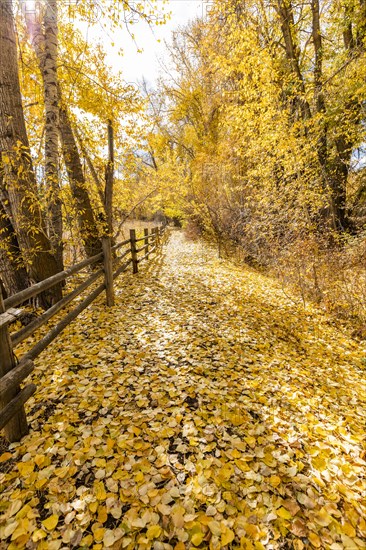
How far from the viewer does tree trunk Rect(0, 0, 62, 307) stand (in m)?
3.70

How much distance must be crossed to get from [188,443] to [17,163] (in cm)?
457

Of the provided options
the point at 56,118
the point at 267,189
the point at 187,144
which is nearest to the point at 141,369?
the point at 56,118

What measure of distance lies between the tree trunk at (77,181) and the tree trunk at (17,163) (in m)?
1.59

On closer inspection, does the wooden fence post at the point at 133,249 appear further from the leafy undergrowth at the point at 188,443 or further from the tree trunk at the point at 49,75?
the leafy undergrowth at the point at 188,443

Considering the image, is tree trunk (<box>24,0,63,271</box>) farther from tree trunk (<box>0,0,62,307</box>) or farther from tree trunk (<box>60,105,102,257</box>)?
tree trunk (<box>60,105,102,257</box>)

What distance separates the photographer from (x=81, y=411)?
284 centimetres

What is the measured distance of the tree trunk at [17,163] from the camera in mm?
3697

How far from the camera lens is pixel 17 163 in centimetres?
387

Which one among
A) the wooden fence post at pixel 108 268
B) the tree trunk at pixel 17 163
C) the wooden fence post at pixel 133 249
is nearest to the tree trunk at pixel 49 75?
the tree trunk at pixel 17 163

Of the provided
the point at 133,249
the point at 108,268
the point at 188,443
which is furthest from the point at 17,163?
the point at 188,443

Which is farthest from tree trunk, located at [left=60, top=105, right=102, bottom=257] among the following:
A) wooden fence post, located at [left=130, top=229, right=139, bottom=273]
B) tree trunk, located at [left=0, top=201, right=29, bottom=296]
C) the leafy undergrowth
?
the leafy undergrowth

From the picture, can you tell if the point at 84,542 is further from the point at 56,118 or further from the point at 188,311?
the point at 56,118

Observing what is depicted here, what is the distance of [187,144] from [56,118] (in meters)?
15.9

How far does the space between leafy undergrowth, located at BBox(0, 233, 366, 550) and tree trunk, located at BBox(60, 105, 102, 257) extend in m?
2.80
